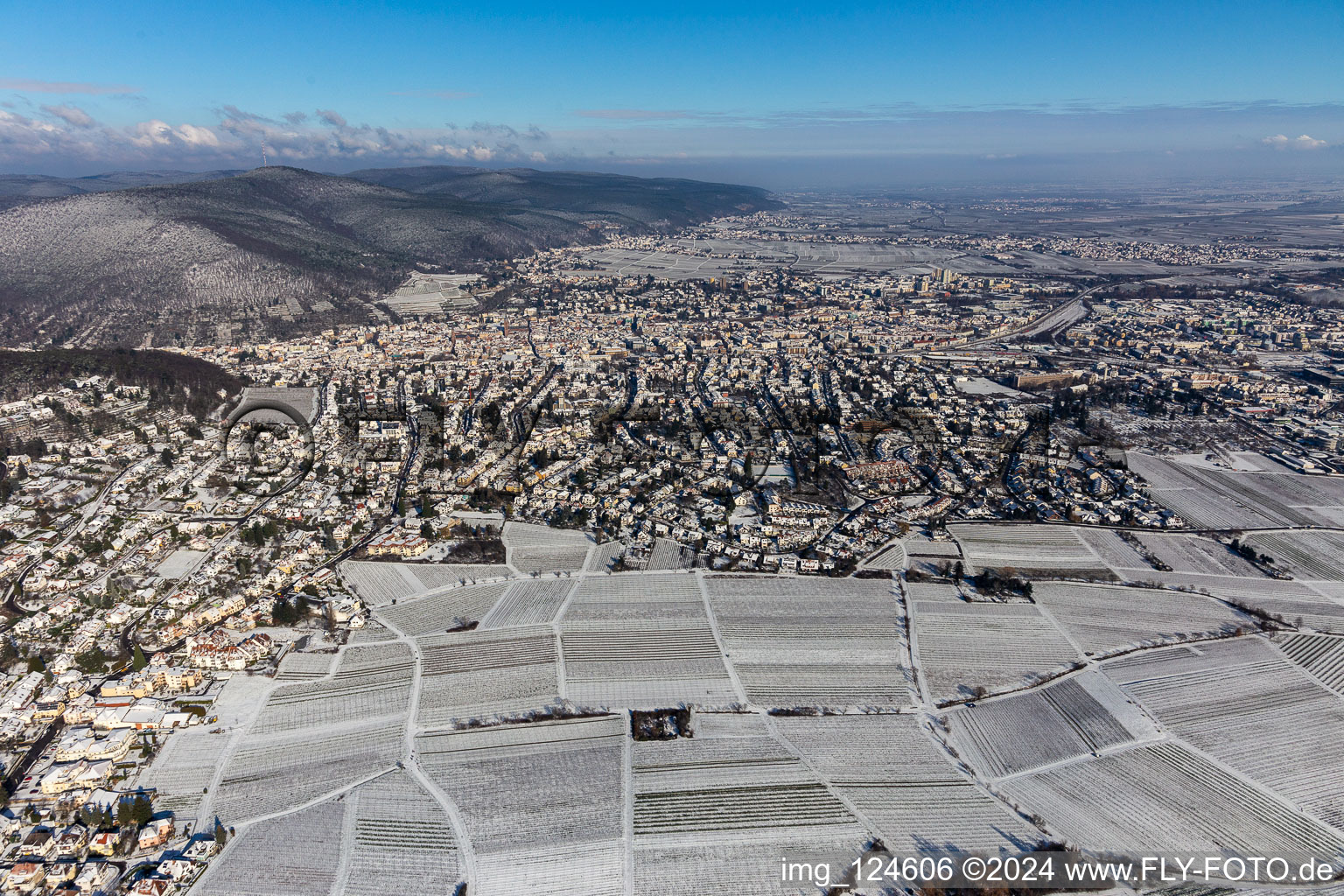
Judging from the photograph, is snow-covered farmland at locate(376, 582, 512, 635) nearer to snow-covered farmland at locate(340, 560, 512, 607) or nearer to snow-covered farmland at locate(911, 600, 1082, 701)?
snow-covered farmland at locate(340, 560, 512, 607)

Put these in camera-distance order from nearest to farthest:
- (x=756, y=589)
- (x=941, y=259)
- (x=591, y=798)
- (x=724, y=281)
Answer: (x=591, y=798) < (x=756, y=589) < (x=724, y=281) < (x=941, y=259)

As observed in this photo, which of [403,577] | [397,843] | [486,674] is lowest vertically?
[397,843]

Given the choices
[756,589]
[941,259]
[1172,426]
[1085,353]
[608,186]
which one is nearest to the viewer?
[756,589]

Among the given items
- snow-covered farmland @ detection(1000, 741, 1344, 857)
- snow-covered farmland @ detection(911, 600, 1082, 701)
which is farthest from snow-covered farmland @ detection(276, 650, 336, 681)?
snow-covered farmland @ detection(1000, 741, 1344, 857)

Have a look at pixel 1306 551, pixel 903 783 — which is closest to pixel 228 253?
pixel 903 783

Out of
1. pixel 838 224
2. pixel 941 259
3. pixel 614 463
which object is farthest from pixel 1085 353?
pixel 838 224

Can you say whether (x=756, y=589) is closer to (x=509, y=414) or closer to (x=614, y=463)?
(x=614, y=463)

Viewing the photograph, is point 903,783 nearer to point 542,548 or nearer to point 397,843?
point 397,843
